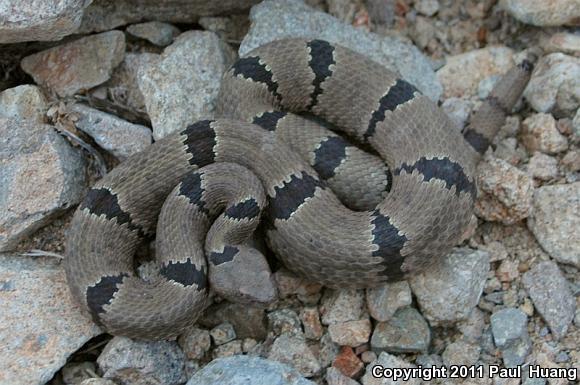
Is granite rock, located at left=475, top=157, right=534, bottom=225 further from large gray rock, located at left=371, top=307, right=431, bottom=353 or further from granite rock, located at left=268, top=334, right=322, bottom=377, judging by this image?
granite rock, located at left=268, top=334, right=322, bottom=377

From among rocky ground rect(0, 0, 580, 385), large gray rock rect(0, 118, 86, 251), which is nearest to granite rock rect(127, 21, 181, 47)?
rocky ground rect(0, 0, 580, 385)

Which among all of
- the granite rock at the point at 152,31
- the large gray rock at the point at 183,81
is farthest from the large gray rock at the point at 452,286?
the granite rock at the point at 152,31

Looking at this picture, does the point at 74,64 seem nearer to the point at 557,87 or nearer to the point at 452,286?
the point at 452,286

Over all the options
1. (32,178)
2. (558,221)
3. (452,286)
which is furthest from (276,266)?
(558,221)

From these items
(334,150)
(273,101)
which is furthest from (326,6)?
(334,150)

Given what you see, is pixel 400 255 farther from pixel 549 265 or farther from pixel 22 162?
pixel 22 162
